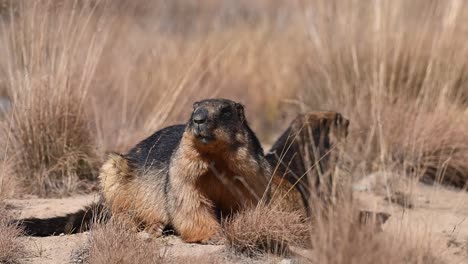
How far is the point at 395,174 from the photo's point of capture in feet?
25.7

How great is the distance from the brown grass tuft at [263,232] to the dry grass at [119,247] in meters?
0.53

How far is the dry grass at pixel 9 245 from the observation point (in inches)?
208

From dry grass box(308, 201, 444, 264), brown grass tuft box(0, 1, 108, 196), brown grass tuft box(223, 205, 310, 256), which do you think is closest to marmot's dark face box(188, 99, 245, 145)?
brown grass tuft box(223, 205, 310, 256)

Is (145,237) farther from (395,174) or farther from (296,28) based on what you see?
(296,28)

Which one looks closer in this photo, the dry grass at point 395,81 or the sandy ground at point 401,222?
the sandy ground at point 401,222

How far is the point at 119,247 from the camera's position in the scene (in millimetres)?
5094

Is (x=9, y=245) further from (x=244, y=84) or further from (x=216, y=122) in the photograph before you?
(x=244, y=84)

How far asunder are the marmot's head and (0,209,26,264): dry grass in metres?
1.41

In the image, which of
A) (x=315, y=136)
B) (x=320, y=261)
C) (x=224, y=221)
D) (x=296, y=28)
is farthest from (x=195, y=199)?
(x=296, y=28)

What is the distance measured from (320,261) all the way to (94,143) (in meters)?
3.92

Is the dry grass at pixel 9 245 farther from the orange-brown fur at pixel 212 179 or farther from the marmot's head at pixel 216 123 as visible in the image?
the marmot's head at pixel 216 123

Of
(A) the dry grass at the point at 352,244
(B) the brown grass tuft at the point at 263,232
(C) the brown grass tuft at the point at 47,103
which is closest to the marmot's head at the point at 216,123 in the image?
(B) the brown grass tuft at the point at 263,232

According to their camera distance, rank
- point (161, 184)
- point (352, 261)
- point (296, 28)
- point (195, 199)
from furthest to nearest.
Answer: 1. point (296, 28)
2. point (161, 184)
3. point (195, 199)
4. point (352, 261)

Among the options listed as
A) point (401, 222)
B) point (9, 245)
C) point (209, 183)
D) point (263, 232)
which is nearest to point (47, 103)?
point (9, 245)
